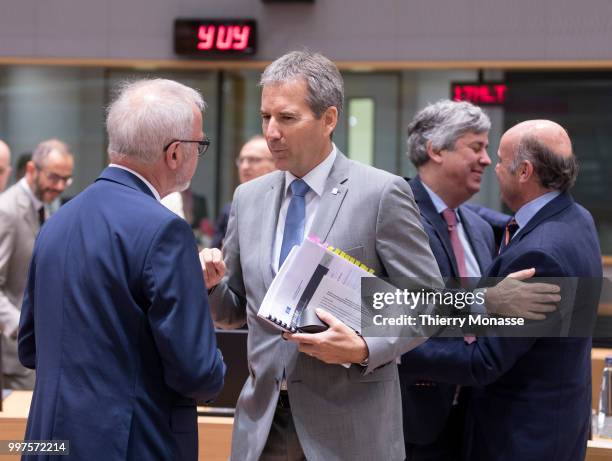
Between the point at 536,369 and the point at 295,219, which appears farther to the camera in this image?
the point at 536,369

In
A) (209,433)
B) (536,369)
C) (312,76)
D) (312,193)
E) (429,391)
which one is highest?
(312,76)

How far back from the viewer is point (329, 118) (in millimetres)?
2486

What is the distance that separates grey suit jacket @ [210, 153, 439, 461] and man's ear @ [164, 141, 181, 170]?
404mm

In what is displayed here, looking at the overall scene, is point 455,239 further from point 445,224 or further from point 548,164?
point 548,164

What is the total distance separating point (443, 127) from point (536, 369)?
1087mm

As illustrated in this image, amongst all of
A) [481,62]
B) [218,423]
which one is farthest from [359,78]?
[218,423]

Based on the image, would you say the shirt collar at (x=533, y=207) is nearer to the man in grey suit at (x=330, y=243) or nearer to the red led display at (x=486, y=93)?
the man in grey suit at (x=330, y=243)

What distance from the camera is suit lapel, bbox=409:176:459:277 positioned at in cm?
311

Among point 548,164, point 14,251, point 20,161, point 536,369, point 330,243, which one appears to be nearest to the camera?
point 330,243

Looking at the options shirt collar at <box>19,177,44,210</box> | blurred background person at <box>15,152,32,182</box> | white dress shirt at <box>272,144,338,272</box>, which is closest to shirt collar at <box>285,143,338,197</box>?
white dress shirt at <box>272,144,338,272</box>

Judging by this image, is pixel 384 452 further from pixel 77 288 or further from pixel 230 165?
pixel 230 165

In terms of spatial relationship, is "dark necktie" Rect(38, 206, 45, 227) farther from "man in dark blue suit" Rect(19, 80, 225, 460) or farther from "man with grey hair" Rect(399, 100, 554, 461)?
"man in dark blue suit" Rect(19, 80, 225, 460)

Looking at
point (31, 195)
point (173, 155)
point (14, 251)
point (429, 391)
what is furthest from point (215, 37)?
A: point (173, 155)

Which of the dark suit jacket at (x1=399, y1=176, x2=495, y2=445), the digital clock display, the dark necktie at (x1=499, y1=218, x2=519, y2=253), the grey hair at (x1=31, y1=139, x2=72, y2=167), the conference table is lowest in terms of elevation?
the conference table
